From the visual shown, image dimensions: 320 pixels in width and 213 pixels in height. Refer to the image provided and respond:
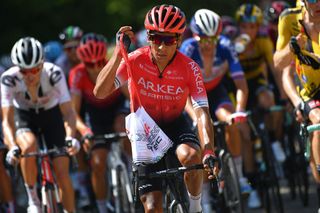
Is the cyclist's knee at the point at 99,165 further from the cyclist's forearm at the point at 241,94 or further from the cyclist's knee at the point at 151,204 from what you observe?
the cyclist's knee at the point at 151,204

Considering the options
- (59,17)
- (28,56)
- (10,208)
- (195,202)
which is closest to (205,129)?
(195,202)

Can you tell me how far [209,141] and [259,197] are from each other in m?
4.75

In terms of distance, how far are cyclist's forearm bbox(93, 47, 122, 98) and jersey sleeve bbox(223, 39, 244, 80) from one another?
333 cm

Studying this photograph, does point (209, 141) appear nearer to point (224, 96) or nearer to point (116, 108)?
point (224, 96)

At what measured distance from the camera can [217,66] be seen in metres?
11.6

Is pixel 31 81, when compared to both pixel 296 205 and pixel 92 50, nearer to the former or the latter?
pixel 92 50

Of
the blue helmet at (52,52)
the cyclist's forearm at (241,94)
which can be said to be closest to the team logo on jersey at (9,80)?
the cyclist's forearm at (241,94)

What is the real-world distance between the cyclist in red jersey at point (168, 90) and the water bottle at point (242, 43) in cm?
445

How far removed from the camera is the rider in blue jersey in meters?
11.2

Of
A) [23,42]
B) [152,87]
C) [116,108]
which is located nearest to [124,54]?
[152,87]

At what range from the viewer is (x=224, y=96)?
11.6 metres

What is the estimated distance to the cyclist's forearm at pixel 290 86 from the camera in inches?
380

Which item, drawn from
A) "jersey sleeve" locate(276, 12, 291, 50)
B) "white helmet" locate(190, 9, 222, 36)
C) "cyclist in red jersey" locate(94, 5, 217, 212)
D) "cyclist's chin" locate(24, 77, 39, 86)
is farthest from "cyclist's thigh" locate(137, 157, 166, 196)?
"white helmet" locate(190, 9, 222, 36)

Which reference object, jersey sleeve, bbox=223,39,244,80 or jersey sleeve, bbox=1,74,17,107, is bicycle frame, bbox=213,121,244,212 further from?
jersey sleeve, bbox=1,74,17,107
